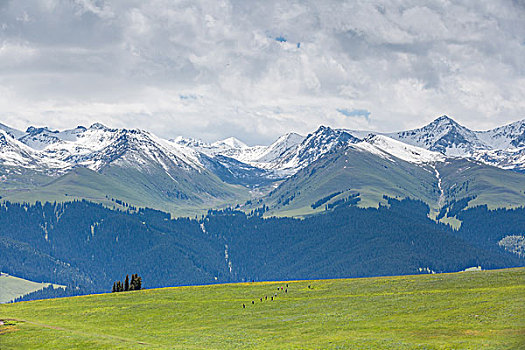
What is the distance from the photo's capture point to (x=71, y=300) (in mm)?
146750

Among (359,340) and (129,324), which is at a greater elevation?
(129,324)

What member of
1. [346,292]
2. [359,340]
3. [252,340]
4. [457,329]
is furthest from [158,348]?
[346,292]

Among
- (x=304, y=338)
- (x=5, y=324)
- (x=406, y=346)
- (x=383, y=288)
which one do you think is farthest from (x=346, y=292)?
(x=5, y=324)

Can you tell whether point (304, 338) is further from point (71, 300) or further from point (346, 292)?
point (71, 300)

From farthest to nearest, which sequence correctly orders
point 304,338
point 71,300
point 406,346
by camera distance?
point 71,300 → point 304,338 → point 406,346

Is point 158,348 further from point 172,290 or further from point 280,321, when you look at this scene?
point 172,290

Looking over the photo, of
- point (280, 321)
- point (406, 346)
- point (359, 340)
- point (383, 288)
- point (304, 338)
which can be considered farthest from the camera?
point (383, 288)

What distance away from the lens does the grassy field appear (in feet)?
272

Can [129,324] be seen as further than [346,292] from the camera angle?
No

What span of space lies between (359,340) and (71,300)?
87925mm

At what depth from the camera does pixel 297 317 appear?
352ft

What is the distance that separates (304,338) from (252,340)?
24.6ft

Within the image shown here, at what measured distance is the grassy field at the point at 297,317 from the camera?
8281 centimetres

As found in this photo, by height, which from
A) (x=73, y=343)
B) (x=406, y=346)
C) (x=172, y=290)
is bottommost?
(x=406, y=346)
